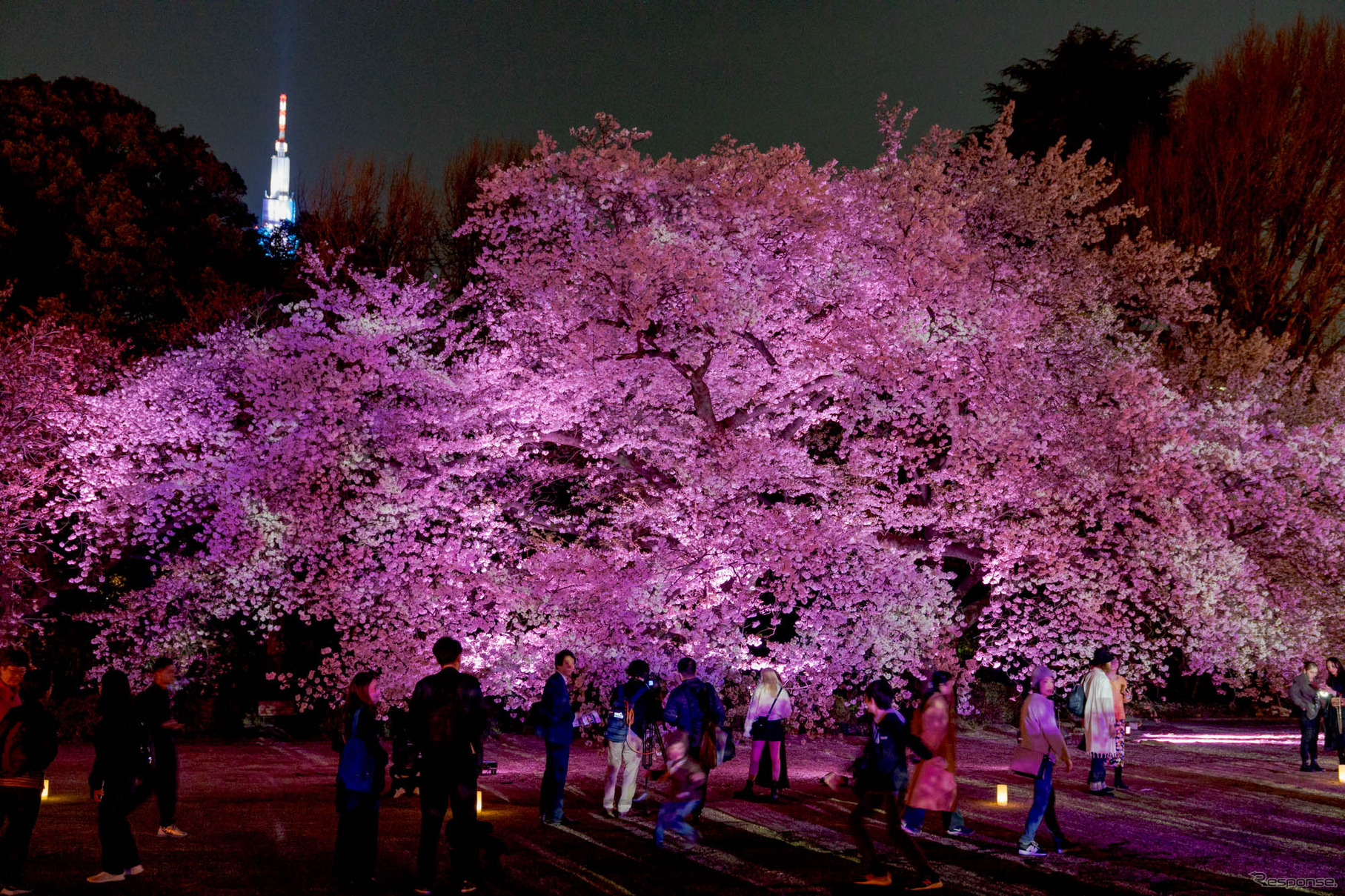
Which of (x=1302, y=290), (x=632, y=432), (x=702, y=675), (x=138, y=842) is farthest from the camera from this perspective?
(x=1302, y=290)

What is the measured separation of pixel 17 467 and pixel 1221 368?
2336 cm

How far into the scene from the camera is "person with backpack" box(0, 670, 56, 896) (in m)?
6.81

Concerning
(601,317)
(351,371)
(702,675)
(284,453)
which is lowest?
(702,675)

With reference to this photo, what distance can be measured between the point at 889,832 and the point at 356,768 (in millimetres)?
3830

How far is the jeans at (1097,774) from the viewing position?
1183cm

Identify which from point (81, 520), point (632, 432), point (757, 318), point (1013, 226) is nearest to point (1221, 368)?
point (1013, 226)

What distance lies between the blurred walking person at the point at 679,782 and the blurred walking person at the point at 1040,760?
2.70 metres

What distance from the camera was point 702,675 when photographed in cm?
1584

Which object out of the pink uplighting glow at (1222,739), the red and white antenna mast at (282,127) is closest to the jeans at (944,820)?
the pink uplighting glow at (1222,739)

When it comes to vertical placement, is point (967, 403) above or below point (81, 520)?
above

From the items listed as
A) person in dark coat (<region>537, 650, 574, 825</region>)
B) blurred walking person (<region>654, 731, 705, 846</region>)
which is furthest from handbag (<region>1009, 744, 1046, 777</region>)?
person in dark coat (<region>537, 650, 574, 825</region>)

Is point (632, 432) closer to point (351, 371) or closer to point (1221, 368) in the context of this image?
point (351, 371)

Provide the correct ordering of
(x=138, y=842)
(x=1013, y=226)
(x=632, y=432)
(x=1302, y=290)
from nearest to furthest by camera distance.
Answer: (x=138, y=842), (x=632, y=432), (x=1013, y=226), (x=1302, y=290)

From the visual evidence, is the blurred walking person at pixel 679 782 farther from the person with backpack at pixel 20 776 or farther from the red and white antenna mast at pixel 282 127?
the red and white antenna mast at pixel 282 127
